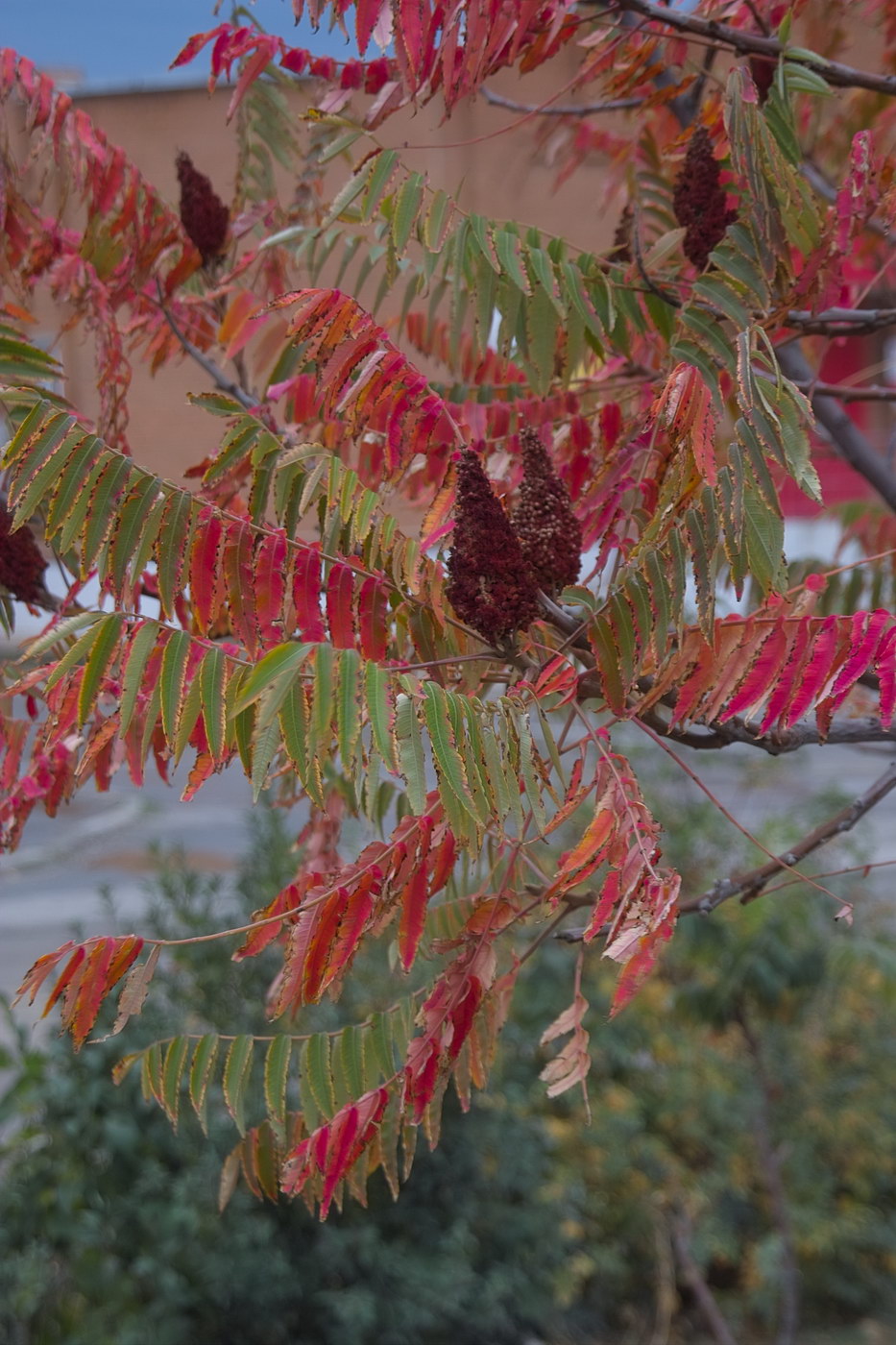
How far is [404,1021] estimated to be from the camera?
1734 millimetres

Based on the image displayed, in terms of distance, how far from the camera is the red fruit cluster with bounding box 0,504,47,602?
78.4 inches

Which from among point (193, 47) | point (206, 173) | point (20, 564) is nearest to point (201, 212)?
point (193, 47)

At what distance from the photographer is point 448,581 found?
1.54m

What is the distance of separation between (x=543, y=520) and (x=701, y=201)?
819mm

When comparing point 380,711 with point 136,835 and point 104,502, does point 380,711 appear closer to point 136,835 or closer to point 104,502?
point 104,502

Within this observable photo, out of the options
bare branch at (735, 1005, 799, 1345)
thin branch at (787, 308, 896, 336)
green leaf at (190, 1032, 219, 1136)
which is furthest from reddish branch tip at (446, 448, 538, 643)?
bare branch at (735, 1005, 799, 1345)

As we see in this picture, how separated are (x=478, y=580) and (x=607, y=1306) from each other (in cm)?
397

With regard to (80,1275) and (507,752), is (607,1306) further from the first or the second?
(507,752)

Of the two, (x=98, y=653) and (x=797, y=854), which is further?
(x=797, y=854)

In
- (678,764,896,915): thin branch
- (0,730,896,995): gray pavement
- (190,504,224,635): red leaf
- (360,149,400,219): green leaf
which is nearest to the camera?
(190,504,224,635): red leaf

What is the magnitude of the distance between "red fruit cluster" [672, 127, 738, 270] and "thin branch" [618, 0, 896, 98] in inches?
5.8

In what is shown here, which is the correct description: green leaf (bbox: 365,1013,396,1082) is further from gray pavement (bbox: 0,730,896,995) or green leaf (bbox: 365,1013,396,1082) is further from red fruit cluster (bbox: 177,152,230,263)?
gray pavement (bbox: 0,730,896,995)

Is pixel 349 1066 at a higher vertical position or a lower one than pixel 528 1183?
higher

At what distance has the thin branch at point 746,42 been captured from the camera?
1905 mm
